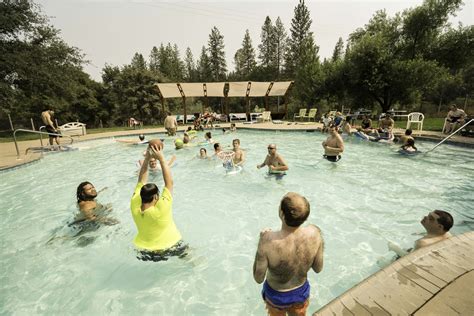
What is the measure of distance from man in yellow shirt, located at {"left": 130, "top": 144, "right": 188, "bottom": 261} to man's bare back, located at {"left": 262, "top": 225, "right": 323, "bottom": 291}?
157 cm

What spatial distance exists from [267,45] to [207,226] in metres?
47.1

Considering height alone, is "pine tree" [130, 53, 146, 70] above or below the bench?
above

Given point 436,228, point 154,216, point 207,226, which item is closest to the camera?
point 154,216

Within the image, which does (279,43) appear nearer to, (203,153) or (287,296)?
(203,153)

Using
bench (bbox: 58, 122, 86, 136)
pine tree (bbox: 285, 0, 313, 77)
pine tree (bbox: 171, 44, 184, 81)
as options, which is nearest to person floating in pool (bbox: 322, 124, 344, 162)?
bench (bbox: 58, 122, 86, 136)

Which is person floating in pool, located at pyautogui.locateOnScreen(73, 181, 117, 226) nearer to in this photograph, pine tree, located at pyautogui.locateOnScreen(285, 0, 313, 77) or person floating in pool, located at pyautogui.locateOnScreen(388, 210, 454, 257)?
person floating in pool, located at pyautogui.locateOnScreen(388, 210, 454, 257)

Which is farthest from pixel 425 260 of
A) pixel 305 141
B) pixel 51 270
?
pixel 305 141

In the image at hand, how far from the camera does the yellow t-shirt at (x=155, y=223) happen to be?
314 centimetres

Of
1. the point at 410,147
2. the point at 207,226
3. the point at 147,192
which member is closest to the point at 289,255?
the point at 147,192

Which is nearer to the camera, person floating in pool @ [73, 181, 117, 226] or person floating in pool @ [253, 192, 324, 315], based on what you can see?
person floating in pool @ [253, 192, 324, 315]

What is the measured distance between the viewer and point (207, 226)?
222 inches

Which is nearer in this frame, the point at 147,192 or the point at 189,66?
the point at 147,192

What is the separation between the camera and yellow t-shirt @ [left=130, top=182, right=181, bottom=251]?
314 centimetres

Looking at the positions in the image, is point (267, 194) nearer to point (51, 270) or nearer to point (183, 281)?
point (183, 281)
